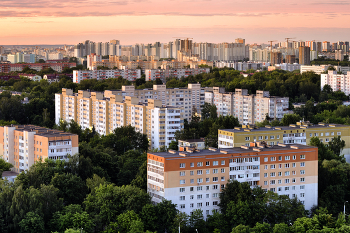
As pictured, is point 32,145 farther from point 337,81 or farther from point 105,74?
point 105,74

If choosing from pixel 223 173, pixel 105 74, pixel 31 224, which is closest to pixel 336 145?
pixel 223 173

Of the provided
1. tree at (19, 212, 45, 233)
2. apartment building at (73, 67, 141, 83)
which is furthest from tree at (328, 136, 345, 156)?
apartment building at (73, 67, 141, 83)

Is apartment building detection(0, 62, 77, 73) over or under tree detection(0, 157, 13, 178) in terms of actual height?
over

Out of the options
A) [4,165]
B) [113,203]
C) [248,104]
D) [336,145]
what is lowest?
[113,203]

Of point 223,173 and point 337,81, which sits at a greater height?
point 337,81

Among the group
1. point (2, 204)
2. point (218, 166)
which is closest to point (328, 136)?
point (218, 166)

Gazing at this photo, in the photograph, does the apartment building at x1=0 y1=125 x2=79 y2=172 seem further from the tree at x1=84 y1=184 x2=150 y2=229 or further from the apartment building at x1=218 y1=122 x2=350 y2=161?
the apartment building at x1=218 y1=122 x2=350 y2=161

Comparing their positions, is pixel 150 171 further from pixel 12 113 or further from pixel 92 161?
pixel 12 113
